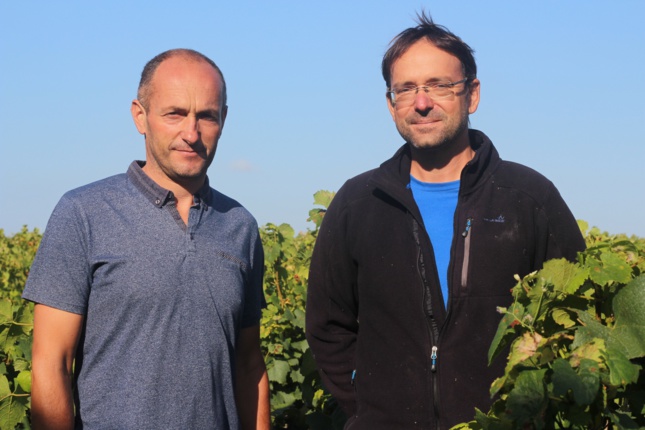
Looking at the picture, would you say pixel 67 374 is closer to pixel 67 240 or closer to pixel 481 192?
pixel 67 240

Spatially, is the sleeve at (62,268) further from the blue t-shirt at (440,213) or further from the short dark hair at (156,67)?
the blue t-shirt at (440,213)

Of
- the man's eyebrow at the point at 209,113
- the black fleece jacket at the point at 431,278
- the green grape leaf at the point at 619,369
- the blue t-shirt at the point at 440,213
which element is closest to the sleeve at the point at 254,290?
the black fleece jacket at the point at 431,278

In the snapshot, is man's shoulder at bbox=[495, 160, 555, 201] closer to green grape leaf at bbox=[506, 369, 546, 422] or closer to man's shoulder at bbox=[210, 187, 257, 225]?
man's shoulder at bbox=[210, 187, 257, 225]

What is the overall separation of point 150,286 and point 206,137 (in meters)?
0.53

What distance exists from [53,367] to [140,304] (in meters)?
0.32

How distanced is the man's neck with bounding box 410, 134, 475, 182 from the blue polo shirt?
0.87 metres

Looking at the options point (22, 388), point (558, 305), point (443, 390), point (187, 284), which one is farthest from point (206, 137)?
point (22, 388)

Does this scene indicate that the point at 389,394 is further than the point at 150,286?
Yes

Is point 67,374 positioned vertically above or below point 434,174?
below

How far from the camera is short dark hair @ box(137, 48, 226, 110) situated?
3.27 meters

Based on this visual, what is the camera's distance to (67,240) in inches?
117

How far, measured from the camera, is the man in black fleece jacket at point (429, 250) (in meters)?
3.28

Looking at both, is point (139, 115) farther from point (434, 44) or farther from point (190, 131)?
point (434, 44)

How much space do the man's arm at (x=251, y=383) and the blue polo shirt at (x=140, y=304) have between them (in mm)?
279
